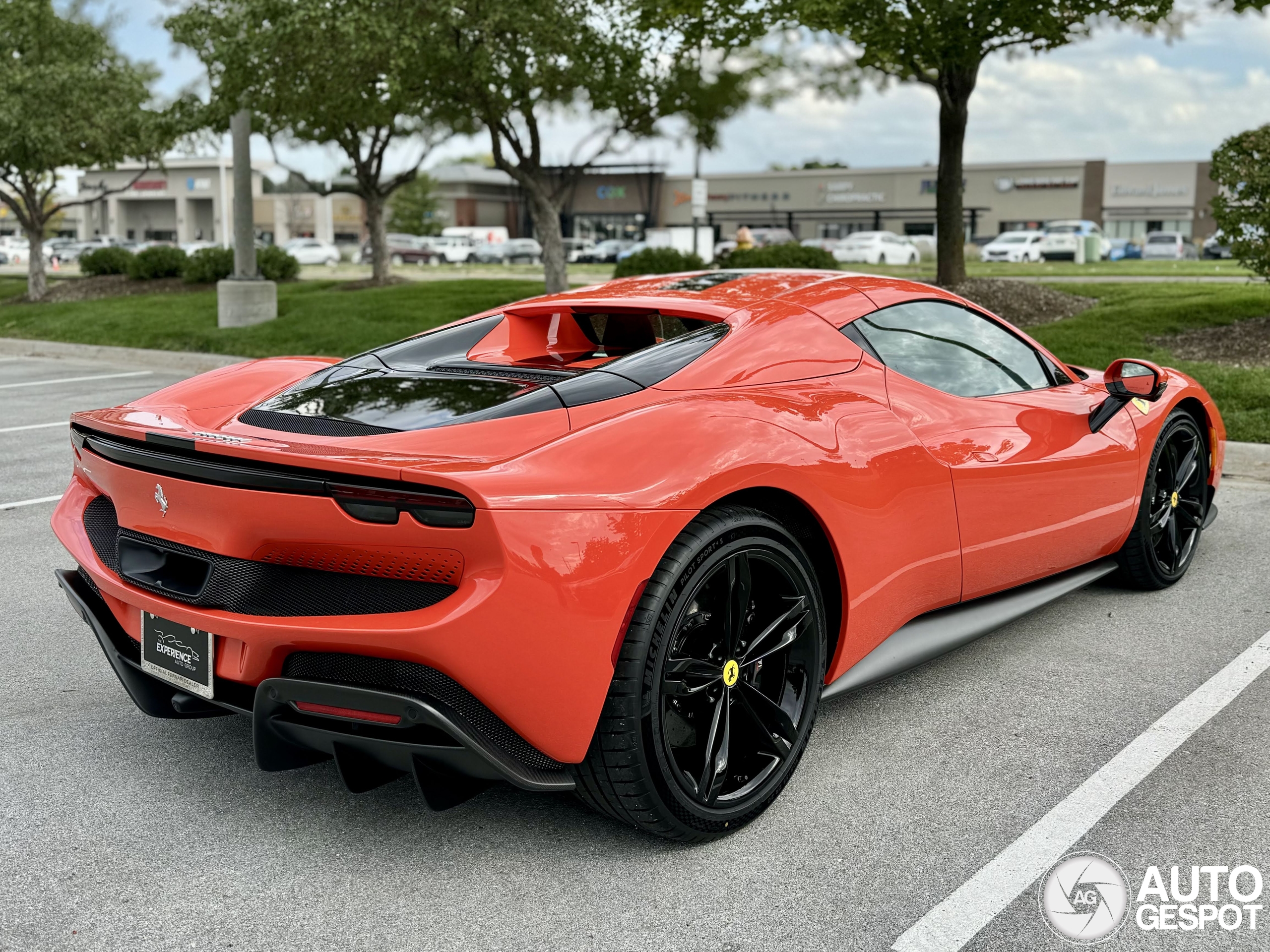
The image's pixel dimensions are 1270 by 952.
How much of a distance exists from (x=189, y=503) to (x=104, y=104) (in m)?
23.6

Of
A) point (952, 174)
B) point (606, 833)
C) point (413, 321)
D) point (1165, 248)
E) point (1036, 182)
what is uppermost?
point (1036, 182)

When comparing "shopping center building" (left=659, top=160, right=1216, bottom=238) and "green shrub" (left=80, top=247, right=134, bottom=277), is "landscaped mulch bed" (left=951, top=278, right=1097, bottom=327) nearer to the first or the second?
"green shrub" (left=80, top=247, right=134, bottom=277)

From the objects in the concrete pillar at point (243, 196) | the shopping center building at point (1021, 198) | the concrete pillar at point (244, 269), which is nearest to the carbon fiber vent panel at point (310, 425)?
the concrete pillar at point (243, 196)

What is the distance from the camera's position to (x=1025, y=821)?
3.04 metres

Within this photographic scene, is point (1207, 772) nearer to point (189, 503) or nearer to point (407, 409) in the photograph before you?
point (407, 409)

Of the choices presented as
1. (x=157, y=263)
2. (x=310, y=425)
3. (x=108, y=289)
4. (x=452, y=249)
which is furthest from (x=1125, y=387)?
(x=452, y=249)

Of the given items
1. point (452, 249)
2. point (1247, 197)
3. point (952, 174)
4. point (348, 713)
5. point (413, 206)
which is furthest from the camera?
point (413, 206)

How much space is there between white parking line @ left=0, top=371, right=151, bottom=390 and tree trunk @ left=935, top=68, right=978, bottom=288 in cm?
983

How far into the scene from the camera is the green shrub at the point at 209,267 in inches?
918

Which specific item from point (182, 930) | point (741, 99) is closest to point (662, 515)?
point (182, 930)

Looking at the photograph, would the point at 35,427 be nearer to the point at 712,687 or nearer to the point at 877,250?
the point at 712,687

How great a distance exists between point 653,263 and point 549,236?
7.03 ft

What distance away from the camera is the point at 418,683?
8.46 feet

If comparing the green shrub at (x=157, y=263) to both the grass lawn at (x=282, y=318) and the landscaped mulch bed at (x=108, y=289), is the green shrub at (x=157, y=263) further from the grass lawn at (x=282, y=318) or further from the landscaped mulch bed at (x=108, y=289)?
the grass lawn at (x=282, y=318)
